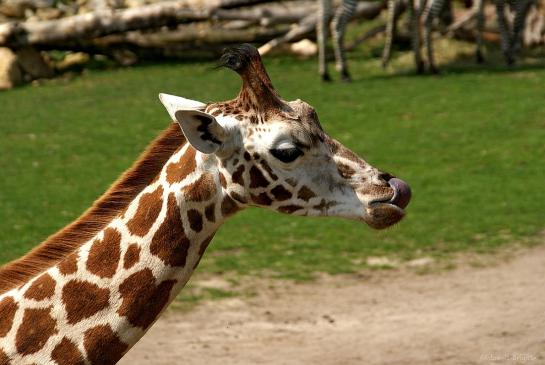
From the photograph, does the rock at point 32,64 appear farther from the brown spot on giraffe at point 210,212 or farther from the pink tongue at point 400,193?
the pink tongue at point 400,193

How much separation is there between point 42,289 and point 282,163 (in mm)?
1149

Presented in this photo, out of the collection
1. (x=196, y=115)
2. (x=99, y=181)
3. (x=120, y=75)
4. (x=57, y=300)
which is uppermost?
(x=196, y=115)

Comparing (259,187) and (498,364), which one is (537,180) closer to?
(498,364)

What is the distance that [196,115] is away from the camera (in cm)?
484

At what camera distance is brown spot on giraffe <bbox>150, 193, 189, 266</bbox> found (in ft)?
16.5

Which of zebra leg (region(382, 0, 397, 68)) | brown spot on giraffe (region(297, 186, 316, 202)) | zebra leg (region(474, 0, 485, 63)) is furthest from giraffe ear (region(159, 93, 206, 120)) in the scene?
zebra leg (region(474, 0, 485, 63))

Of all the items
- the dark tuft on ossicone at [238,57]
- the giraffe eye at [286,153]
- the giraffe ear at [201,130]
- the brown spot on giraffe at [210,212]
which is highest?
the dark tuft on ossicone at [238,57]

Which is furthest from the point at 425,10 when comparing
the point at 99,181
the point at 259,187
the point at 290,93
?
the point at 259,187

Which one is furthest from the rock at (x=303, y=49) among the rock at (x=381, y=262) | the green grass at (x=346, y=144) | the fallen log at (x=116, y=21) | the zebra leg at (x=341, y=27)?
the rock at (x=381, y=262)

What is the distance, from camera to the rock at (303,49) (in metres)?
22.8

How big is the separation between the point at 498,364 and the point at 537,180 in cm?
549

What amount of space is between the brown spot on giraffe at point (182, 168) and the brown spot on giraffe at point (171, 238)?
8cm

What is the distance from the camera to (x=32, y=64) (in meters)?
21.8

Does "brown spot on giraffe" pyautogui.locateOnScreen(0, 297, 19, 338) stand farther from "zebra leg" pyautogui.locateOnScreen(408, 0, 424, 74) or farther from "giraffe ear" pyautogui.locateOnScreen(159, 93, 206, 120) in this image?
"zebra leg" pyautogui.locateOnScreen(408, 0, 424, 74)
